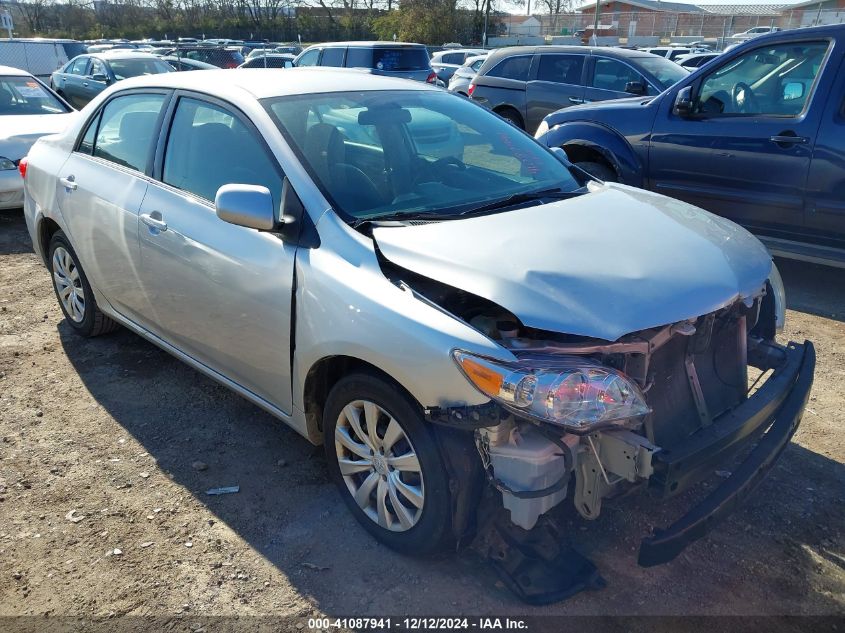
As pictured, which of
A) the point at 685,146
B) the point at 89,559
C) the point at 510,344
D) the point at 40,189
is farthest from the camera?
the point at 685,146

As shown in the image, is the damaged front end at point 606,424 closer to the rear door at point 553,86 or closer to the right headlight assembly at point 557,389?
the right headlight assembly at point 557,389

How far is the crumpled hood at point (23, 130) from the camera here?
760cm

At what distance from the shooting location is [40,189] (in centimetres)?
473

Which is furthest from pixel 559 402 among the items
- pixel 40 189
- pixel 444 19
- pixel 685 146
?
pixel 444 19

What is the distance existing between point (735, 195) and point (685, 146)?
647 millimetres

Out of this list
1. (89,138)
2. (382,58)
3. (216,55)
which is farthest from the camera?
(216,55)

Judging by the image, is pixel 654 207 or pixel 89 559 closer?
pixel 89 559

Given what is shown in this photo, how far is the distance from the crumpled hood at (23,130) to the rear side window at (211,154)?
440 cm

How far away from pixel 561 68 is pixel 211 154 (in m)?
8.21

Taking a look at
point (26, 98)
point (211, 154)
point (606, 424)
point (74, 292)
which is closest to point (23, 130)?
point (26, 98)

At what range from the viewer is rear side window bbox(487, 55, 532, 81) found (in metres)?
10.9

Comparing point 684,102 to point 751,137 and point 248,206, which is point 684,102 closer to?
point 751,137

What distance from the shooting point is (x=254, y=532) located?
297 cm

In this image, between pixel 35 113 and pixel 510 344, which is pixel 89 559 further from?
pixel 35 113
